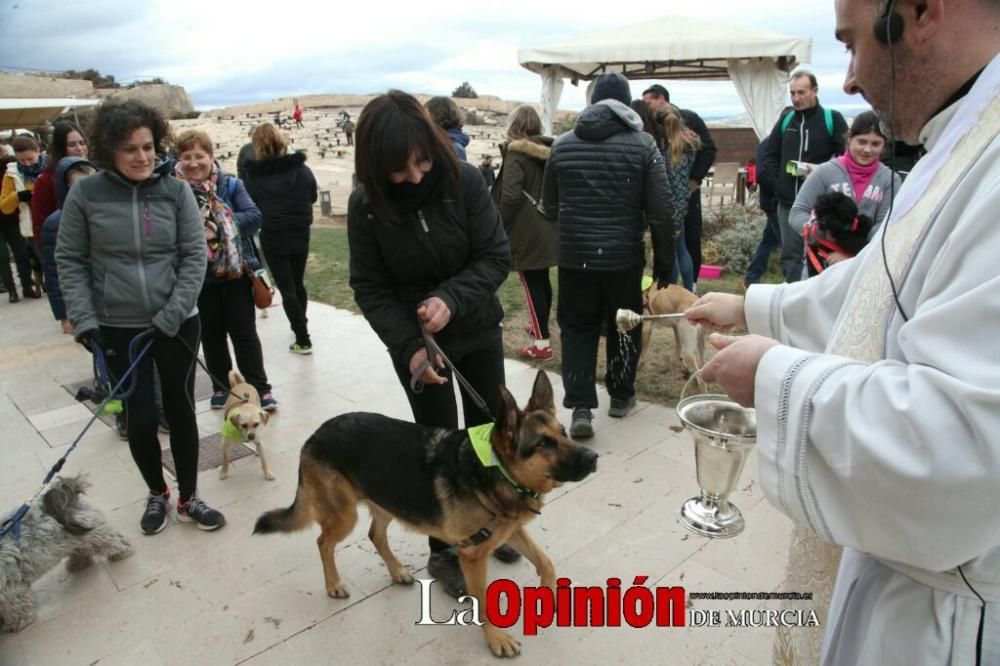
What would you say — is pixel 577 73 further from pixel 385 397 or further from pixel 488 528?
pixel 488 528

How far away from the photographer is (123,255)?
322 cm

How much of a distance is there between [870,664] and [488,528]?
5.49 ft

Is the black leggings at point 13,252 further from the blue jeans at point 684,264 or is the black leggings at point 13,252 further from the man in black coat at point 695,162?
the blue jeans at point 684,264

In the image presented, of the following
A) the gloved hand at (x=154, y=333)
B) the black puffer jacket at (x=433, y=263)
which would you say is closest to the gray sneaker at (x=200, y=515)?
the gloved hand at (x=154, y=333)

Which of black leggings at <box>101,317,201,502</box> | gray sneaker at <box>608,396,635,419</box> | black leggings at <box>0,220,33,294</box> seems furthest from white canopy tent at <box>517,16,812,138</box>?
black leggings at <box>101,317,201,502</box>

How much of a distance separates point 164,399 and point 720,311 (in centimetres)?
303

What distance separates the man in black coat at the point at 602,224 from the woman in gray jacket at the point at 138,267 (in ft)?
7.81

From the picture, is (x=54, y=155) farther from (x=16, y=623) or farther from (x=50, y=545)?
(x=16, y=623)

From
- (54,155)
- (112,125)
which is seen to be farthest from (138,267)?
(54,155)

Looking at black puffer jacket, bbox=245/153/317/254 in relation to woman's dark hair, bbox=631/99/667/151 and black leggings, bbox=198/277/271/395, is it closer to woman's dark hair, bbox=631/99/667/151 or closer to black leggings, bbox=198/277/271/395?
black leggings, bbox=198/277/271/395

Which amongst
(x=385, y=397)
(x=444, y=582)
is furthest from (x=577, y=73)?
(x=444, y=582)

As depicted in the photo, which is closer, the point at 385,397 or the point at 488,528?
the point at 488,528

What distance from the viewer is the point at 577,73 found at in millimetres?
12180

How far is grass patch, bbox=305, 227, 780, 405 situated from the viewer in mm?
5297
